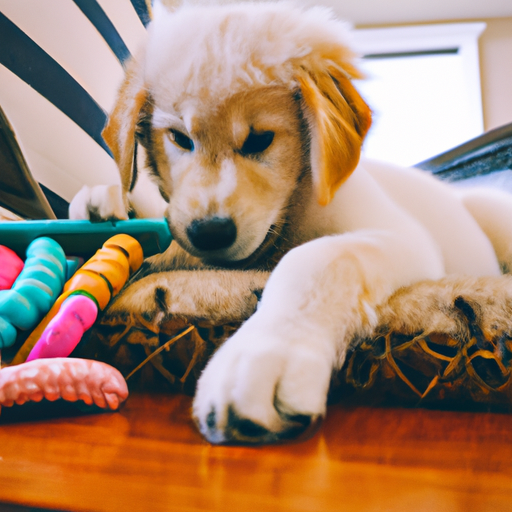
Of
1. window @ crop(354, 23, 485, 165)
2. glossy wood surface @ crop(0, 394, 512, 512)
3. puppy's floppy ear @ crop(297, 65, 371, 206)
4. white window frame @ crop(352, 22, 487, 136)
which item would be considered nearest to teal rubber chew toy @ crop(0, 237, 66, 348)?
glossy wood surface @ crop(0, 394, 512, 512)

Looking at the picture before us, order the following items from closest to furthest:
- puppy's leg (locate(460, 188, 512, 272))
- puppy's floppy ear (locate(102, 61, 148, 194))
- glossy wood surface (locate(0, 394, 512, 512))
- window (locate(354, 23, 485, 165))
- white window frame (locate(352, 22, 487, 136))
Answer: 1. glossy wood surface (locate(0, 394, 512, 512))
2. puppy's floppy ear (locate(102, 61, 148, 194))
3. puppy's leg (locate(460, 188, 512, 272))
4. window (locate(354, 23, 485, 165))
5. white window frame (locate(352, 22, 487, 136))

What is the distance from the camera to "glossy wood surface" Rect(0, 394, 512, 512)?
0.95 ft

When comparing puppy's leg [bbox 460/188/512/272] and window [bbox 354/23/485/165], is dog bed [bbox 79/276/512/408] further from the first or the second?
window [bbox 354/23/485/165]

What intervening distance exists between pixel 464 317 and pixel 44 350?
0.50 metres

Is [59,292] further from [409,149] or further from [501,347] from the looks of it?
[409,149]

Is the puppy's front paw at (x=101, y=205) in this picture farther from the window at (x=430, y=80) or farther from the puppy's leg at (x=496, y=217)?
the window at (x=430, y=80)

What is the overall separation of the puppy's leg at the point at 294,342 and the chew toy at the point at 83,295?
0.72ft

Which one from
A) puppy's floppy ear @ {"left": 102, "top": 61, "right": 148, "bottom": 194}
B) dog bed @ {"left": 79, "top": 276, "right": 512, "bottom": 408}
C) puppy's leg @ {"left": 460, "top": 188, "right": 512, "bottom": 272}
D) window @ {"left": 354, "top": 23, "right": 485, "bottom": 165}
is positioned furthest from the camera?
window @ {"left": 354, "top": 23, "right": 485, "bottom": 165}

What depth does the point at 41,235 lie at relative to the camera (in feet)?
2.28

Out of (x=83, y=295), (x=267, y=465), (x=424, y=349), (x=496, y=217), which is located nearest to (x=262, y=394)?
(x=267, y=465)

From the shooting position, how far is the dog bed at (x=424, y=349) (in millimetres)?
417

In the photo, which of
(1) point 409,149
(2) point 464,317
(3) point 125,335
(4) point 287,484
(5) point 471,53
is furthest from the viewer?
(5) point 471,53

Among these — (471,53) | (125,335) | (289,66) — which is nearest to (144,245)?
(125,335)

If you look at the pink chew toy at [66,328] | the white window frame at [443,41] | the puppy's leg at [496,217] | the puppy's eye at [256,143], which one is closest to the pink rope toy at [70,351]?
the pink chew toy at [66,328]
